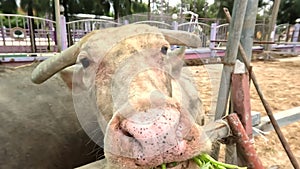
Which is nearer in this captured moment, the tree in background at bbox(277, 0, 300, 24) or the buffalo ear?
the buffalo ear

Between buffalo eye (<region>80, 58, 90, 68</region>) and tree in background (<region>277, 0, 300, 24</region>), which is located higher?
tree in background (<region>277, 0, 300, 24</region>)

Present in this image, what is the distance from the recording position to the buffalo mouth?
109 centimetres

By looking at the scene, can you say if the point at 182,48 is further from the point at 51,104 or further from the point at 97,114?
the point at 51,104

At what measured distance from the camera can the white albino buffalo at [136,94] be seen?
1110 mm

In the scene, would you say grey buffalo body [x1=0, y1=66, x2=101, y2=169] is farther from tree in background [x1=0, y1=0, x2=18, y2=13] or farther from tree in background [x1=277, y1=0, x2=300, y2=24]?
tree in background [x1=277, y1=0, x2=300, y2=24]

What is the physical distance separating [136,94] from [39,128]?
1.43 m

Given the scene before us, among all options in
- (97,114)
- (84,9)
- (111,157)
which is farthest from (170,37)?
(84,9)

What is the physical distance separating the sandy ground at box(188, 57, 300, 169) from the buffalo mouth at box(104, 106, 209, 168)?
865 millimetres

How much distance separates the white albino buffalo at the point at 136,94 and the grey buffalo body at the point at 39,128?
1.28ft

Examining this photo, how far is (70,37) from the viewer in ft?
27.9

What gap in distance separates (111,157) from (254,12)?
1.24 m

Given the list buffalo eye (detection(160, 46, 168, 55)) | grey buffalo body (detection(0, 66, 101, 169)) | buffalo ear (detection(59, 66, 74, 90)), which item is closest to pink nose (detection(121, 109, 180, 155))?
buffalo eye (detection(160, 46, 168, 55))

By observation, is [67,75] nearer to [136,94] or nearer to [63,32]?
[136,94]

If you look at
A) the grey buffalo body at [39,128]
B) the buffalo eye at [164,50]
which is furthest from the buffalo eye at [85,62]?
the grey buffalo body at [39,128]
